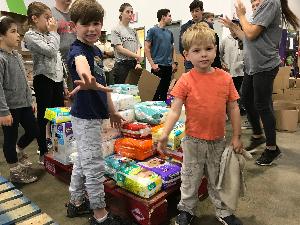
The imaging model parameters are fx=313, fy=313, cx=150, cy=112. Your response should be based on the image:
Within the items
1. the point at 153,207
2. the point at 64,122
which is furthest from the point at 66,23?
the point at 153,207

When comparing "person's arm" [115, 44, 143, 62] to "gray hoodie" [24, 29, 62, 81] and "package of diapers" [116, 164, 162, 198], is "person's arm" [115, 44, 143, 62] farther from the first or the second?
"package of diapers" [116, 164, 162, 198]

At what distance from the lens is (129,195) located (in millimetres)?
1820

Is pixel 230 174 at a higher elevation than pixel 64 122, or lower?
lower

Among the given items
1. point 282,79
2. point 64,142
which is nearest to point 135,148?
point 64,142

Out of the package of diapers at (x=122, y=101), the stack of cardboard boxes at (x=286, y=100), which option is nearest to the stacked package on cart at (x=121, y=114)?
the package of diapers at (x=122, y=101)

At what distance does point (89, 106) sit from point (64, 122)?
0.80m

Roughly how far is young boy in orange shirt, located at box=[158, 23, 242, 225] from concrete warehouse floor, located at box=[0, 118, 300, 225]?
0.24m

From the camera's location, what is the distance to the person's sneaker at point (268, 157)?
264 cm

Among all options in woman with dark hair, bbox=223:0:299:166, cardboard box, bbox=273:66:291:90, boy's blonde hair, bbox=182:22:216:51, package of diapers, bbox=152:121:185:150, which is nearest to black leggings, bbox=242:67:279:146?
woman with dark hair, bbox=223:0:299:166

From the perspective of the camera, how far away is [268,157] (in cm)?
265

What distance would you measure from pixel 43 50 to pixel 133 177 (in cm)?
129

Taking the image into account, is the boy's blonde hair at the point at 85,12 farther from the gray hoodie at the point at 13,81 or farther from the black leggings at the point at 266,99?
the black leggings at the point at 266,99

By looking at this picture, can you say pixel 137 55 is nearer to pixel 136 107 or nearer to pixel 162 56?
pixel 162 56

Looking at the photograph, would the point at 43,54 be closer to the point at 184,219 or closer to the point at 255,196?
the point at 184,219
